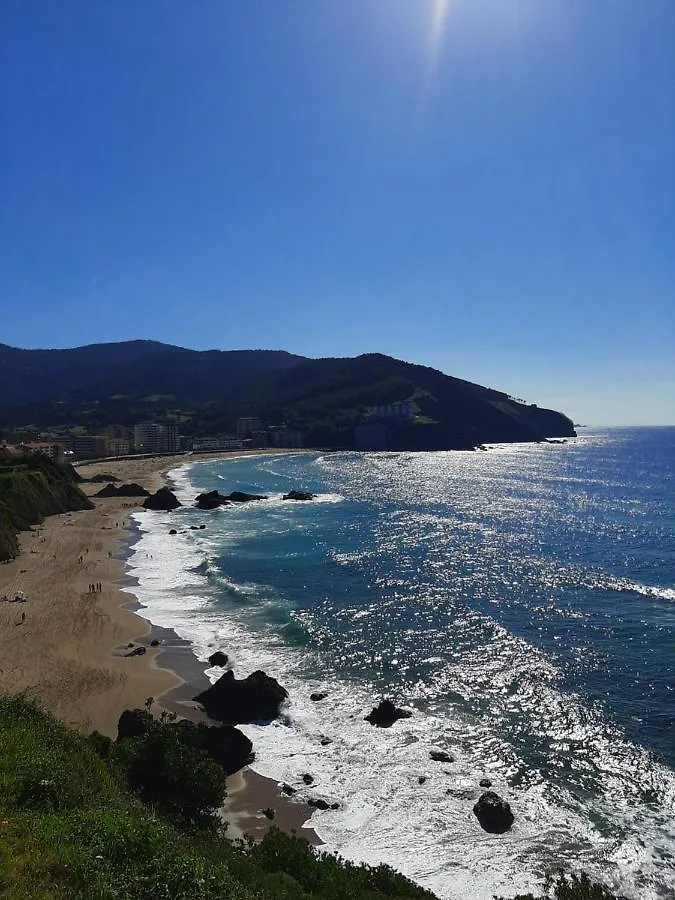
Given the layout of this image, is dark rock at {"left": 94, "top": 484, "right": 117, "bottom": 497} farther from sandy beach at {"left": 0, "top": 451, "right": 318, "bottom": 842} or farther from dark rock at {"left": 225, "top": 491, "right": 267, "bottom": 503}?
sandy beach at {"left": 0, "top": 451, "right": 318, "bottom": 842}

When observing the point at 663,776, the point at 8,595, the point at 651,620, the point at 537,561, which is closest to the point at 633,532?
the point at 537,561

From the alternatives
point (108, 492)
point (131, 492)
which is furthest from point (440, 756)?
point (108, 492)

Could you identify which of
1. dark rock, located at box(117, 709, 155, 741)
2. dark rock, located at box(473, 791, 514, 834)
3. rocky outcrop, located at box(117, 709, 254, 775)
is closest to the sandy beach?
rocky outcrop, located at box(117, 709, 254, 775)

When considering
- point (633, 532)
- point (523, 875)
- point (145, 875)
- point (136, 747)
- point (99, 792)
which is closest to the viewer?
point (145, 875)

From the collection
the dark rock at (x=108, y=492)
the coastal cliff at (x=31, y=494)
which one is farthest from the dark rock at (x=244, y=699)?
the dark rock at (x=108, y=492)

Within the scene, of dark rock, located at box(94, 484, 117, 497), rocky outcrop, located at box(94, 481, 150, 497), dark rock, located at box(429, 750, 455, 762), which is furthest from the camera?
dark rock, located at box(94, 484, 117, 497)

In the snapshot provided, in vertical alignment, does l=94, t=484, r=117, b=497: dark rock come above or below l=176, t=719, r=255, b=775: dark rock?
above

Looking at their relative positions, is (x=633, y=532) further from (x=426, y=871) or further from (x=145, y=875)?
(x=145, y=875)
